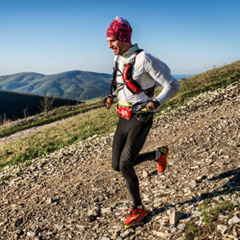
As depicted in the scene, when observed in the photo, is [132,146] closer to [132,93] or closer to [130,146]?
[130,146]

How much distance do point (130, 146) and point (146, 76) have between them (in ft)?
3.64

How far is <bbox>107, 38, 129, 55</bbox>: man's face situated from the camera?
4.23m

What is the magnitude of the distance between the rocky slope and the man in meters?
0.60

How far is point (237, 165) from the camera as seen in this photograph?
5.79m

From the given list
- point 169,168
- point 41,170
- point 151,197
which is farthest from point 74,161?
point 151,197

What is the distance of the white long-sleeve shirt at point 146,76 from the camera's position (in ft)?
13.1

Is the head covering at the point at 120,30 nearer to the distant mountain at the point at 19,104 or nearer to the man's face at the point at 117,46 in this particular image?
the man's face at the point at 117,46

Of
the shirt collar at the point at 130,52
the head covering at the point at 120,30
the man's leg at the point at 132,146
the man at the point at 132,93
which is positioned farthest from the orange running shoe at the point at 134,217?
the head covering at the point at 120,30

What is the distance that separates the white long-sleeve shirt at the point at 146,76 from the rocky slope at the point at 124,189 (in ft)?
6.20

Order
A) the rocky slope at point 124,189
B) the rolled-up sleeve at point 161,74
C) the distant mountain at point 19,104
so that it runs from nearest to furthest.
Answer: the rolled-up sleeve at point 161,74, the rocky slope at point 124,189, the distant mountain at point 19,104

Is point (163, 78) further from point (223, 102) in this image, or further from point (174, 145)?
point (223, 102)

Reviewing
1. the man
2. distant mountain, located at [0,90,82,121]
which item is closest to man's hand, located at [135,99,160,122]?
the man

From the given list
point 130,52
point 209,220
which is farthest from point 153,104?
point 209,220

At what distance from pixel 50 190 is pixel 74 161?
2.32m
